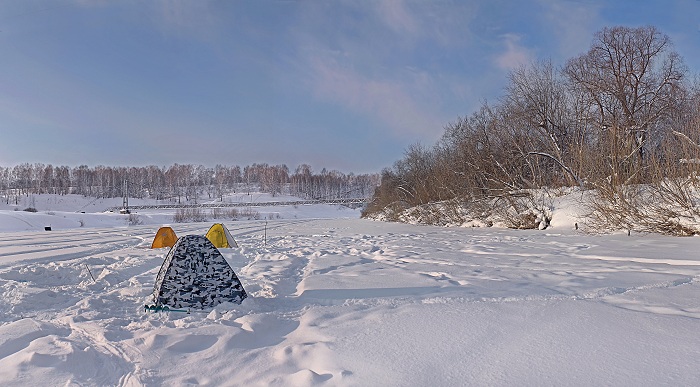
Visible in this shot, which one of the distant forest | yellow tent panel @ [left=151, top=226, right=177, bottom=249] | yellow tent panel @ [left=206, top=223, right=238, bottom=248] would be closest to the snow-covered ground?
yellow tent panel @ [left=151, top=226, right=177, bottom=249]

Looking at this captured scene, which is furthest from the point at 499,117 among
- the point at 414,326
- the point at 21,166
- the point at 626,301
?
the point at 21,166

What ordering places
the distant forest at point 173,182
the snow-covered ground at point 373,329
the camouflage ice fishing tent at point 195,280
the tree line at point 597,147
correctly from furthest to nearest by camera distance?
1. the distant forest at point 173,182
2. the tree line at point 597,147
3. the camouflage ice fishing tent at point 195,280
4. the snow-covered ground at point 373,329

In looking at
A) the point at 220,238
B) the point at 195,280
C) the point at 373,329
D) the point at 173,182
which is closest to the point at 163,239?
Result: the point at 220,238

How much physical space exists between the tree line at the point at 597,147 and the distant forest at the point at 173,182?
8183cm

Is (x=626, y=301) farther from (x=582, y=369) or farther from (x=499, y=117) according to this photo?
(x=499, y=117)

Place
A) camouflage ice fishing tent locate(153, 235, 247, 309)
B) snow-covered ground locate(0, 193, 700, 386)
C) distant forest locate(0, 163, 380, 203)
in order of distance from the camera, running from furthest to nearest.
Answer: distant forest locate(0, 163, 380, 203) < camouflage ice fishing tent locate(153, 235, 247, 309) < snow-covered ground locate(0, 193, 700, 386)

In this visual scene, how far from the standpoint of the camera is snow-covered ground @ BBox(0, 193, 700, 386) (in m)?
3.02

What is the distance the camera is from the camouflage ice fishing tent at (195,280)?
15.6ft

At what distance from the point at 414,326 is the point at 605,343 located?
1563mm

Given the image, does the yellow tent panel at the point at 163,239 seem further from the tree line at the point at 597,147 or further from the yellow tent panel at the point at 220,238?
the tree line at the point at 597,147

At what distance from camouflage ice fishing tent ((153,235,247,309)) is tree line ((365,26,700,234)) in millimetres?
11712

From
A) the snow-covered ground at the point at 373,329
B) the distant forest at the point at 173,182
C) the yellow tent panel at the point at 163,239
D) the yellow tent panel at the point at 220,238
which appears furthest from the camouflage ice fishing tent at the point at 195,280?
the distant forest at the point at 173,182

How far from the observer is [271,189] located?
407ft

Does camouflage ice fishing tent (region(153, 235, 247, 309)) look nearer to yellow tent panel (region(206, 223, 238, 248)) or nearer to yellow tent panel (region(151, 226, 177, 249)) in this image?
yellow tent panel (region(206, 223, 238, 248))
